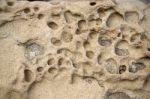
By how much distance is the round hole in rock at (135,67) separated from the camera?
2.07 m

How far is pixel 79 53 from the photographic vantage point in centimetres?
208

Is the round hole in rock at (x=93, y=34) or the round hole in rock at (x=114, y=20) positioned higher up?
the round hole in rock at (x=114, y=20)

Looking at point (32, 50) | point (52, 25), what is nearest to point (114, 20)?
point (52, 25)

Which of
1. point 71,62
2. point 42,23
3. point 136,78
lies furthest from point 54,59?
point 136,78

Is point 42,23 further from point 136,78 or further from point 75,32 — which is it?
point 136,78

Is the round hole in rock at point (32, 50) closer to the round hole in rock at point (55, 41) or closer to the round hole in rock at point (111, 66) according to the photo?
the round hole in rock at point (55, 41)

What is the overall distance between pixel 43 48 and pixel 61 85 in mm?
230

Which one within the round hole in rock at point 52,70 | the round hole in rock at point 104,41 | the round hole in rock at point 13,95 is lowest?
the round hole in rock at point 13,95

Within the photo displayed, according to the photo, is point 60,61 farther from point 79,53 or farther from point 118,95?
point 118,95

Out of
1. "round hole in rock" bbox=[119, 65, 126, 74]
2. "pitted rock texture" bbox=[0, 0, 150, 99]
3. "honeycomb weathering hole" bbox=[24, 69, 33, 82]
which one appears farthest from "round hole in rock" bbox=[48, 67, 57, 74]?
"round hole in rock" bbox=[119, 65, 126, 74]

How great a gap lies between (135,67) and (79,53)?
313 mm

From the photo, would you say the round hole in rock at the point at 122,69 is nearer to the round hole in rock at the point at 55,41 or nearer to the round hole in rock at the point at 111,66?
the round hole in rock at the point at 111,66

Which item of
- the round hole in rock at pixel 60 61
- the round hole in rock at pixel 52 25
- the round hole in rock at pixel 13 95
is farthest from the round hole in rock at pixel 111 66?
the round hole in rock at pixel 13 95

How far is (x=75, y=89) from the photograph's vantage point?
2.07 meters
